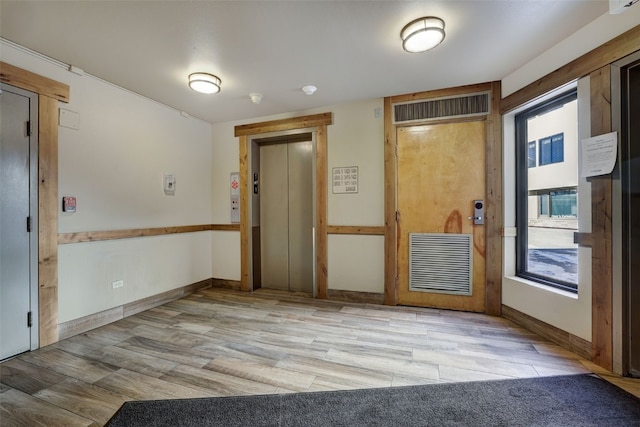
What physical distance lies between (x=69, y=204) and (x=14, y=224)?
1.39 ft

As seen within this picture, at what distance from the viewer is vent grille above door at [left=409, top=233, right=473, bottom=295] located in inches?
125

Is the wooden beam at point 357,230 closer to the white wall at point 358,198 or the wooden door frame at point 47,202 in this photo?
the white wall at point 358,198

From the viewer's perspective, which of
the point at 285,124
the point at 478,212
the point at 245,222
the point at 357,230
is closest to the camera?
the point at 478,212

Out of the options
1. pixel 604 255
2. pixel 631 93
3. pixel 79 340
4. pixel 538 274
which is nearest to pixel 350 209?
pixel 538 274

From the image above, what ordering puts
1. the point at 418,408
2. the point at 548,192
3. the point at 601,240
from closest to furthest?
the point at 418,408 → the point at 601,240 → the point at 548,192

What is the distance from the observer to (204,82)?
9.12 feet

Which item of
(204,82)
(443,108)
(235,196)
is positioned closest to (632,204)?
(443,108)

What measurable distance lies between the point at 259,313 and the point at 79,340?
170 cm

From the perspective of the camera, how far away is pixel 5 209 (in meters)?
2.17

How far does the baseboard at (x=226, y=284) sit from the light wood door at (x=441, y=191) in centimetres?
246

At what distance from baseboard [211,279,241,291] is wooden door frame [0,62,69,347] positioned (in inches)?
79.2

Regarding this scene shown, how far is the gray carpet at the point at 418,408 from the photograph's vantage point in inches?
59.6

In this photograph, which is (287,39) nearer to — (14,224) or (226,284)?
(14,224)

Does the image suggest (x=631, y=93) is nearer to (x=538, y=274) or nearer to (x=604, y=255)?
(x=604, y=255)
